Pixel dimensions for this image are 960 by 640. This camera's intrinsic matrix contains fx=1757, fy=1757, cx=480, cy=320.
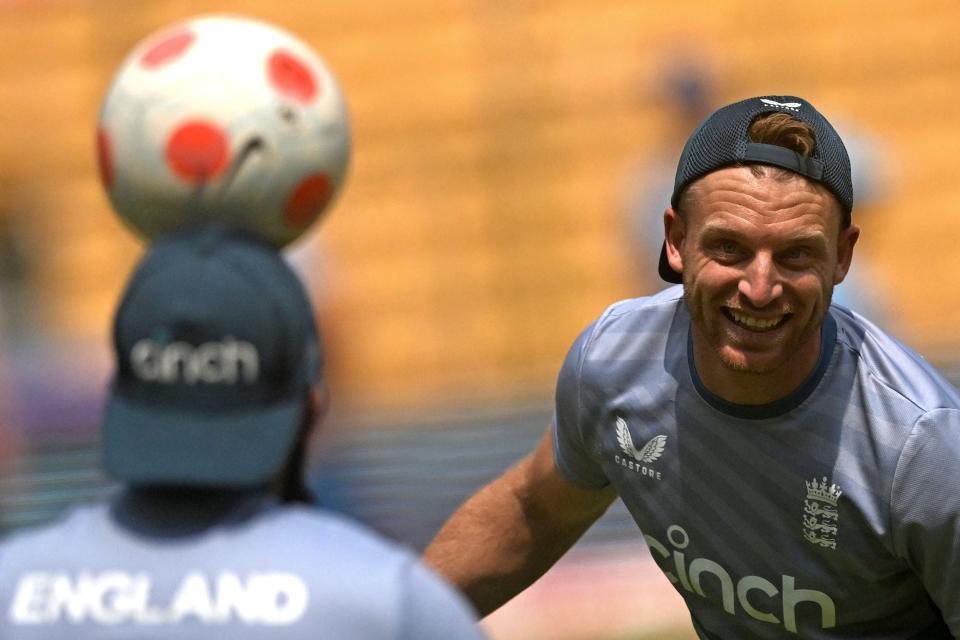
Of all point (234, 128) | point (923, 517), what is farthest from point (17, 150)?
point (923, 517)

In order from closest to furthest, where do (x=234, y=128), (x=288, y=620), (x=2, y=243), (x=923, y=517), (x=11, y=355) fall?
(x=288, y=620) < (x=923, y=517) < (x=234, y=128) < (x=11, y=355) < (x=2, y=243)

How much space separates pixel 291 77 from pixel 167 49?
41 cm

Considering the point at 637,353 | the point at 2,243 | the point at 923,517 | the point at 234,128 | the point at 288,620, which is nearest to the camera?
the point at 288,620

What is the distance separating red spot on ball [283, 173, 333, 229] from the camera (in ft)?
16.6

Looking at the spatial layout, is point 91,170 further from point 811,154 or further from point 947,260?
point 811,154

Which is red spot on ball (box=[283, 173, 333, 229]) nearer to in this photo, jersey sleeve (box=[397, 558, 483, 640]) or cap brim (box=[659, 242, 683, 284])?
cap brim (box=[659, 242, 683, 284])

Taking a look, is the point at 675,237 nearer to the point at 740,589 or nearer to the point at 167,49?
the point at 740,589

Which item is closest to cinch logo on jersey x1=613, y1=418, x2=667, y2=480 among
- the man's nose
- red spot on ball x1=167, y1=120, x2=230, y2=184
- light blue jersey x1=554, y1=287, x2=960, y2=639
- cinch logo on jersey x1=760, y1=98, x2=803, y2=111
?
light blue jersey x1=554, y1=287, x2=960, y2=639

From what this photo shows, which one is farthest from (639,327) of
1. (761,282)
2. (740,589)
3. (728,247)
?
(740,589)

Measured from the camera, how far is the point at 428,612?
295 centimetres

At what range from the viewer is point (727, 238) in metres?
4.35

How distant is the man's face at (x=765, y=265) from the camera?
425cm

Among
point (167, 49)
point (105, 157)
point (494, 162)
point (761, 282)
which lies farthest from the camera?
point (494, 162)

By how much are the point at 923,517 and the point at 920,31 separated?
31.4 feet
